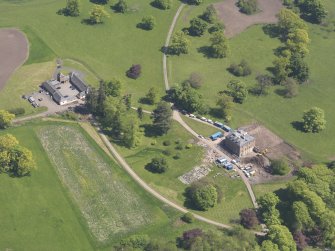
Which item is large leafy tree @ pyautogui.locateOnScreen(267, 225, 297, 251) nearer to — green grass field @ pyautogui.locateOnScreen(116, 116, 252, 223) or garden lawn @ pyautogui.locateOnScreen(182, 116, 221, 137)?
green grass field @ pyautogui.locateOnScreen(116, 116, 252, 223)

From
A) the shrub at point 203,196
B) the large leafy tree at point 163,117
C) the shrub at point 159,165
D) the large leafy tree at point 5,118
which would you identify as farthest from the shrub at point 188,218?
the large leafy tree at point 5,118

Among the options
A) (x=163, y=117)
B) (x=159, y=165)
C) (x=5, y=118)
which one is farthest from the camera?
(x=163, y=117)

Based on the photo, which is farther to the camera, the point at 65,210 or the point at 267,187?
the point at 267,187

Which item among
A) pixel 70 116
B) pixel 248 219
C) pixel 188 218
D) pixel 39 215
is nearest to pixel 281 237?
pixel 248 219

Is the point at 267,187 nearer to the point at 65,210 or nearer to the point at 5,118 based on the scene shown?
the point at 65,210

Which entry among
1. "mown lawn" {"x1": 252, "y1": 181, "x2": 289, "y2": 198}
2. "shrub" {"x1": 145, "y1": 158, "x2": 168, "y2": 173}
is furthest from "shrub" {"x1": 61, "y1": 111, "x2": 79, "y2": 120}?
"mown lawn" {"x1": 252, "y1": 181, "x2": 289, "y2": 198}

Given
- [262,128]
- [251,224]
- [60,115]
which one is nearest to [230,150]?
[262,128]
